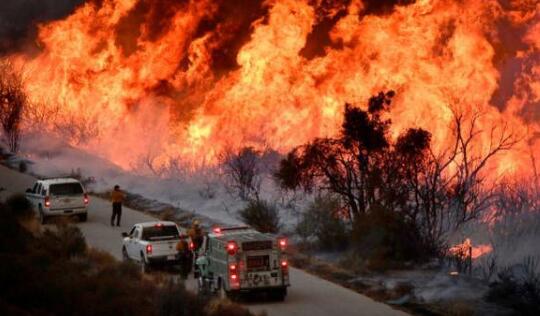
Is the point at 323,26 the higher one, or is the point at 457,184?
the point at 323,26

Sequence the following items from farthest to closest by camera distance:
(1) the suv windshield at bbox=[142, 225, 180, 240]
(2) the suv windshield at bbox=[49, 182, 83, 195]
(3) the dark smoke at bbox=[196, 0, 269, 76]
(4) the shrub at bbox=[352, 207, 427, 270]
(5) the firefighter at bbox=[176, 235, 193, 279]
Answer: (3) the dark smoke at bbox=[196, 0, 269, 76] < (2) the suv windshield at bbox=[49, 182, 83, 195] < (4) the shrub at bbox=[352, 207, 427, 270] < (1) the suv windshield at bbox=[142, 225, 180, 240] < (5) the firefighter at bbox=[176, 235, 193, 279]

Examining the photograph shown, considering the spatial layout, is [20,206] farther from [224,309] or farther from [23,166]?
[224,309]

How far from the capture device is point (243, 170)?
5056 cm

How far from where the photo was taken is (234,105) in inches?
2128

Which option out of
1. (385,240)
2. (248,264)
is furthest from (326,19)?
(248,264)

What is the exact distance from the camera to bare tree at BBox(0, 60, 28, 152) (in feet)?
207

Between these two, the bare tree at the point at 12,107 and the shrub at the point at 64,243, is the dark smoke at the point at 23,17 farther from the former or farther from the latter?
the shrub at the point at 64,243

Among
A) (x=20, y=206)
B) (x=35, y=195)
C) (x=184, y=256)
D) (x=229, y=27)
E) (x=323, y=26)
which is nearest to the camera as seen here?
(x=184, y=256)

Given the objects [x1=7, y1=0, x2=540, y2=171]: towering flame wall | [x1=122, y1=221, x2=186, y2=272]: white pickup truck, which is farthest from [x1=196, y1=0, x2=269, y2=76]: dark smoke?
[x1=122, y1=221, x2=186, y2=272]: white pickup truck

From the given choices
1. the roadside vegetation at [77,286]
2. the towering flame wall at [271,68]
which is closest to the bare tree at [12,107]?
the towering flame wall at [271,68]

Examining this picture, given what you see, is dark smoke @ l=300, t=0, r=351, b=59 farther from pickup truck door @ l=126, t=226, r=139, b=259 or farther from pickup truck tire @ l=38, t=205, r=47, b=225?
pickup truck door @ l=126, t=226, r=139, b=259

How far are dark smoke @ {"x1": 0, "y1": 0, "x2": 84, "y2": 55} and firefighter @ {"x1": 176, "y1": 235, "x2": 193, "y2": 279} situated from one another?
3388 centimetres

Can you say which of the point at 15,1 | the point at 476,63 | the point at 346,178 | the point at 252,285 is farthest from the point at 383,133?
the point at 15,1

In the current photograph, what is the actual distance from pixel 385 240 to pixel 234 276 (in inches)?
350
